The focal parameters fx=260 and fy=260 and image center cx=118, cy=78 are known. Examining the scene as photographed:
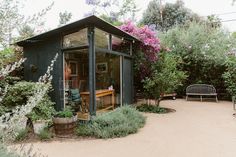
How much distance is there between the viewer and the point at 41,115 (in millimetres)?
7023

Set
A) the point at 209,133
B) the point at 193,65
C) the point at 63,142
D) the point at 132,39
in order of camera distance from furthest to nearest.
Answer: the point at 193,65
the point at 132,39
the point at 209,133
the point at 63,142

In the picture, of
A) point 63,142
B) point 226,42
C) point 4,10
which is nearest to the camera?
point 4,10

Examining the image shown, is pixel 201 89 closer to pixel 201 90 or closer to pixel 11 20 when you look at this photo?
pixel 201 90

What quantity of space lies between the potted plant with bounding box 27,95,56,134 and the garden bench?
8062mm

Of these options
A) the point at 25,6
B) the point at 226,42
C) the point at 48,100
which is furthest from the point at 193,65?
the point at 25,6

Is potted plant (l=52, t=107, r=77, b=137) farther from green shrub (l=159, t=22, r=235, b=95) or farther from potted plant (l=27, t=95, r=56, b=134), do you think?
green shrub (l=159, t=22, r=235, b=95)

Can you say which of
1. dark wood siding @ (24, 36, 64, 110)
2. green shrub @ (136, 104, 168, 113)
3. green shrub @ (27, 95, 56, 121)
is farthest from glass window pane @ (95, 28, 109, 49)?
green shrub @ (136, 104, 168, 113)

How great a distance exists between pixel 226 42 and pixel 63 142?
10212mm

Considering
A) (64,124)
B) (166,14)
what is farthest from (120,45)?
(166,14)

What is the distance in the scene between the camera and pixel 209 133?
22.3 feet

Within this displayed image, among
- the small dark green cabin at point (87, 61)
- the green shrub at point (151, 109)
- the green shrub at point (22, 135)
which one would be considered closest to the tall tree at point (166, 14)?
the small dark green cabin at point (87, 61)

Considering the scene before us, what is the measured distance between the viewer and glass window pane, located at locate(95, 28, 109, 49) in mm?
7659

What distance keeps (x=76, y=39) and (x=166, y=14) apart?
52.9 ft

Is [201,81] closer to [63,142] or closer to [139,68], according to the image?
[139,68]
